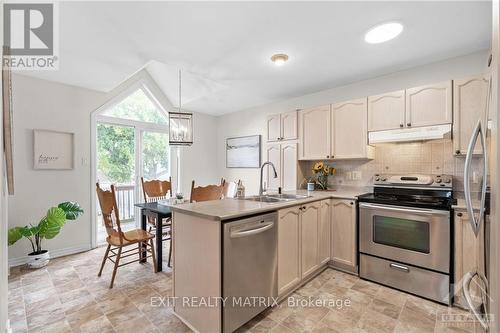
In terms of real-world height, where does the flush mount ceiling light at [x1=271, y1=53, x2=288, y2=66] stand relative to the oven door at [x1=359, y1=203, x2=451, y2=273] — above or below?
above

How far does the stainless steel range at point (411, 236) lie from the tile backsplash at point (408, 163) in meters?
0.13

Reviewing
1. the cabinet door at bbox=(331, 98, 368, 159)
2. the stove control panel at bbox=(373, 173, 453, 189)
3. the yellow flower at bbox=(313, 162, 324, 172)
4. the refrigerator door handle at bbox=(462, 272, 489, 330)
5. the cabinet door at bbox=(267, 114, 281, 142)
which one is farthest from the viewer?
the cabinet door at bbox=(267, 114, 281, 142)

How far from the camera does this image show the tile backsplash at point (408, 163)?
2.45m

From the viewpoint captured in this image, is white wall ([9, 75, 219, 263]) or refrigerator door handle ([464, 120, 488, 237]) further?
white wall ([9, 75, 219, 263])

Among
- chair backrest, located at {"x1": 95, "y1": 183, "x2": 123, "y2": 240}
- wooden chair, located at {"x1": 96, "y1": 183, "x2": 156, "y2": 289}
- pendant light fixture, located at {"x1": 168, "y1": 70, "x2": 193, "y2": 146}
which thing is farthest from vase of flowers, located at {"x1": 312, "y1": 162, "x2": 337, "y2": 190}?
chair backrest, located at {"x1": 95, "y1": 183, "x2": 123, "y2": 240}

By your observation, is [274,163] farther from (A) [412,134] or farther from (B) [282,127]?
(A) [412,134]

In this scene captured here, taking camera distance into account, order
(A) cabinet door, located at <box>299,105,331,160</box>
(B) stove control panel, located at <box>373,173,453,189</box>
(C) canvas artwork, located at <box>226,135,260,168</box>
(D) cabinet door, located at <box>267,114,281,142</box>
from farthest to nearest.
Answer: (C) canvas artwork, located at <box>226,135,260,168</box>
(D) cabinet door, located at <box>267,114,281,142</box>
(A) cabinet door, located at <box>299,105,331,160</box>
(B) stove control panel, located at <box>373,173,453,189</box>

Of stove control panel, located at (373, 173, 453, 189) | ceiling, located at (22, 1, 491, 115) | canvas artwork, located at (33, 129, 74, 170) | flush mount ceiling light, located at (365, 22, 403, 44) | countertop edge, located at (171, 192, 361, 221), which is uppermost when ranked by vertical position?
ceiling, located at (22, 1, 491, 115)

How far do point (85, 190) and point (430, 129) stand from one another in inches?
177

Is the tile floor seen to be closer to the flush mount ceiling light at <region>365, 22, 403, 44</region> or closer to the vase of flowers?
the vase of flowers

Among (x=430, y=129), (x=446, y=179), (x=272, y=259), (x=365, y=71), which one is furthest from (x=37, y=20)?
(x=446, y=179)

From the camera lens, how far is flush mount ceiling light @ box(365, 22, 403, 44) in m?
1.92

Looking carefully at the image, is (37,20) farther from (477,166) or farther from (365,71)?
(477,166)

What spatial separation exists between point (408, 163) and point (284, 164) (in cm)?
162
